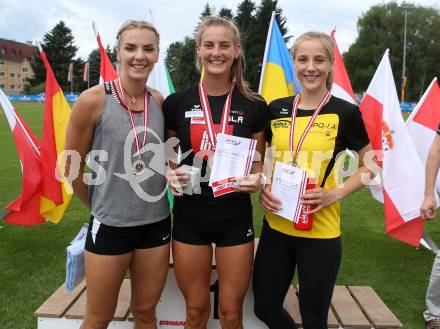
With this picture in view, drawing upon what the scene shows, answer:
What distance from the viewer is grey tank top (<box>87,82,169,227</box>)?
2.47 metres

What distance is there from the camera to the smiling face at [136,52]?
254 centimetres

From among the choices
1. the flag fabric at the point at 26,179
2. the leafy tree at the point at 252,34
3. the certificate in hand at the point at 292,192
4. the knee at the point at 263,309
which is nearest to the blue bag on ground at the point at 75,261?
the knee at the point at 263,309

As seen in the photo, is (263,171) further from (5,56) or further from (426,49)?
(5,56)

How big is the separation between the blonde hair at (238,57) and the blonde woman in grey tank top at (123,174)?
280 millimetres

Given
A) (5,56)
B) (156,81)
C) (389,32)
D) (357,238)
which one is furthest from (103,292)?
(5,56)

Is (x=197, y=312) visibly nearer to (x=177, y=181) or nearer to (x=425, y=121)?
(x=177, y=181)

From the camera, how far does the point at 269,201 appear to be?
8.56 feet

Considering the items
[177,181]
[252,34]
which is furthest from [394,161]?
[252,34]

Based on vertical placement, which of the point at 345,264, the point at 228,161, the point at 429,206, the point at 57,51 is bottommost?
the point at 345,264

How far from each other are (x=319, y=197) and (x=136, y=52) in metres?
1.33

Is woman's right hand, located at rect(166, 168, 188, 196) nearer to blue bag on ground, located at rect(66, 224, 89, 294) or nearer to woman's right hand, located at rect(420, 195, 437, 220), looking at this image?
blue bag on ground, located at rect(66, 224, 89, 294)

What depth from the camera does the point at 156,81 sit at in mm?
5711

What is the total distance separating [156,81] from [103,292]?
12.0 feet

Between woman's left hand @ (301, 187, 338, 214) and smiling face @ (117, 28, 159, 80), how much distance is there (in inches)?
45.5
